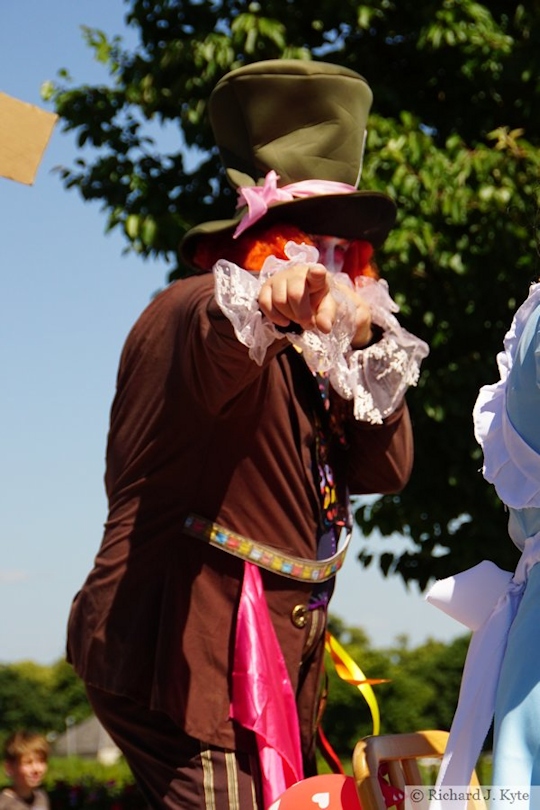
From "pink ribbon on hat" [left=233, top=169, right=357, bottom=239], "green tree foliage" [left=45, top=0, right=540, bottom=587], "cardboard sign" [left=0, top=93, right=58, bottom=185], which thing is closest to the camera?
"cardboard sign" [left=0, top=93, right=58, bottom=185]

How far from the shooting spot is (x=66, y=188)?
5852mm

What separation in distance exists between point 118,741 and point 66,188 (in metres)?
3.81

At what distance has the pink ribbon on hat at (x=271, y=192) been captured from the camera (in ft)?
7.93

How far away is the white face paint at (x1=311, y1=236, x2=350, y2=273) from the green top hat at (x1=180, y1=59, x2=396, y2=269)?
0.04 feet

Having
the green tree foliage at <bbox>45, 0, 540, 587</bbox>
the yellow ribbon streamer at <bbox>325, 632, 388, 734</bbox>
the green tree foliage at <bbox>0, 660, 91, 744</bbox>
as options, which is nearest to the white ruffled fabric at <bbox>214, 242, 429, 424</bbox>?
the yellow ribbon streamer at <bbox>325, 632, 388, 734</bbox>

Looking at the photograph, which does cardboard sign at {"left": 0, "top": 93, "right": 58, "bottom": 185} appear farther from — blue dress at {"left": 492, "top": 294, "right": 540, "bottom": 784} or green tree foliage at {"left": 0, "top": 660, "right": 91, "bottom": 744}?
green tree foliage at {"left": 0, "top": 660, "right": 91, "bottom": 744}

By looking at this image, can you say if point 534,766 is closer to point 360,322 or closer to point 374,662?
point 360,322

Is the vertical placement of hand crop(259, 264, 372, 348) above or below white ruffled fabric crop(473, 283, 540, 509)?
above

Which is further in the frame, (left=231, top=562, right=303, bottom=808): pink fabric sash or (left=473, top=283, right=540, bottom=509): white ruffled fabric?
(left=231, top=562, right=303, bottom=808): pink fabric sash

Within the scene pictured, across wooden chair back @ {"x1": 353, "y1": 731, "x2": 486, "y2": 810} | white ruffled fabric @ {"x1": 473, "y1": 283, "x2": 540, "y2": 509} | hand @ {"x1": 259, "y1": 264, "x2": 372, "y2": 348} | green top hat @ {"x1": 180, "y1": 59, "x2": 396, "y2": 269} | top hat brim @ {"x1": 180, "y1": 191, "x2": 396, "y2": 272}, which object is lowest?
wooden chair back @ {"x1": 353, "y1": 731, "x2": 486, "y2": 810}

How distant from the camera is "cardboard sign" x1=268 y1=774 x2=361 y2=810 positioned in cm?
198

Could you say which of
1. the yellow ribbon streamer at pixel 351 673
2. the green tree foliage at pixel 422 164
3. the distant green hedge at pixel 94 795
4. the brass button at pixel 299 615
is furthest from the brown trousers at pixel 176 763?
the distant green hedge at pixel 94 795

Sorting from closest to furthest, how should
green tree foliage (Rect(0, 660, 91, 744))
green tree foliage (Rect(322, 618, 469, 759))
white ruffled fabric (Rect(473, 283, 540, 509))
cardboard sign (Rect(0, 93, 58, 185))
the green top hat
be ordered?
1. white ruffled fabric (Rect(473, 283, 540, 509))
2. cardboard sign (Rect(0, 93, 58, 185))
3. the green top hat
4. green tree foliage (Rect(322, 618, 469, 759))
5. green tree foliage (Rect(0, 660, 91, 744))

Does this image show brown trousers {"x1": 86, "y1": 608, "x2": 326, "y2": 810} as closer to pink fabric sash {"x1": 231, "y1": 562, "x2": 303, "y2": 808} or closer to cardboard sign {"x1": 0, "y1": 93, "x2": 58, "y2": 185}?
pink fabric sash {"x1": 231, "y1": 562, "x2": 303, "y2": 808}
